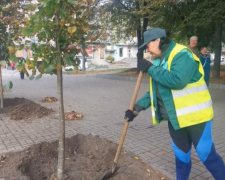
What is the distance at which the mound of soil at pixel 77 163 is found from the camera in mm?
3006

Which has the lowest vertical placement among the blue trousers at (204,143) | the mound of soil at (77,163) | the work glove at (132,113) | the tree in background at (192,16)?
the mound of soil at (77,163)

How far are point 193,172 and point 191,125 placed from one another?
1.14 m

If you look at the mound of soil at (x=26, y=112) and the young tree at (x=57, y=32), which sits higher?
the young tree at (x=57, y=32)

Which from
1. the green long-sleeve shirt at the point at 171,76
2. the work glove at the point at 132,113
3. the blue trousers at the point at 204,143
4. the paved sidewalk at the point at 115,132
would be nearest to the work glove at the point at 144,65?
the green long-sleeve shirt at the point at 171,76

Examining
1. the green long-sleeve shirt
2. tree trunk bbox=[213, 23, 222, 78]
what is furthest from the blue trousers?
tree trunk bbox=[213, 23, 222, 78]

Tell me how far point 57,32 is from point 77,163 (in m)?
1.77

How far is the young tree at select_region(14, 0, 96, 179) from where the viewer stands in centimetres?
237

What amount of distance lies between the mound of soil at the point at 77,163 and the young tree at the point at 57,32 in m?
1.13

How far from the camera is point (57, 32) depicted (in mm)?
2527

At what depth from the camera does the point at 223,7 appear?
9469 mm

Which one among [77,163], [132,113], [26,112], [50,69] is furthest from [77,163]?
[26,112]

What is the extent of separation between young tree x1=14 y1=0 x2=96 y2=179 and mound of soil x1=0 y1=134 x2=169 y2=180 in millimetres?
1134

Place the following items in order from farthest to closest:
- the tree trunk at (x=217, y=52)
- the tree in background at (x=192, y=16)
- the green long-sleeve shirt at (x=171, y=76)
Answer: the tree trunk at (x=217, y=52) → the tree in background at (x=192, y=16) → the green long-sleeve shirt at (x=171, y=76)

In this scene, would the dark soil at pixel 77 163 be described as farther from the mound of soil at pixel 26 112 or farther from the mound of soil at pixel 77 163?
the mound of soil at pixel 26 112
